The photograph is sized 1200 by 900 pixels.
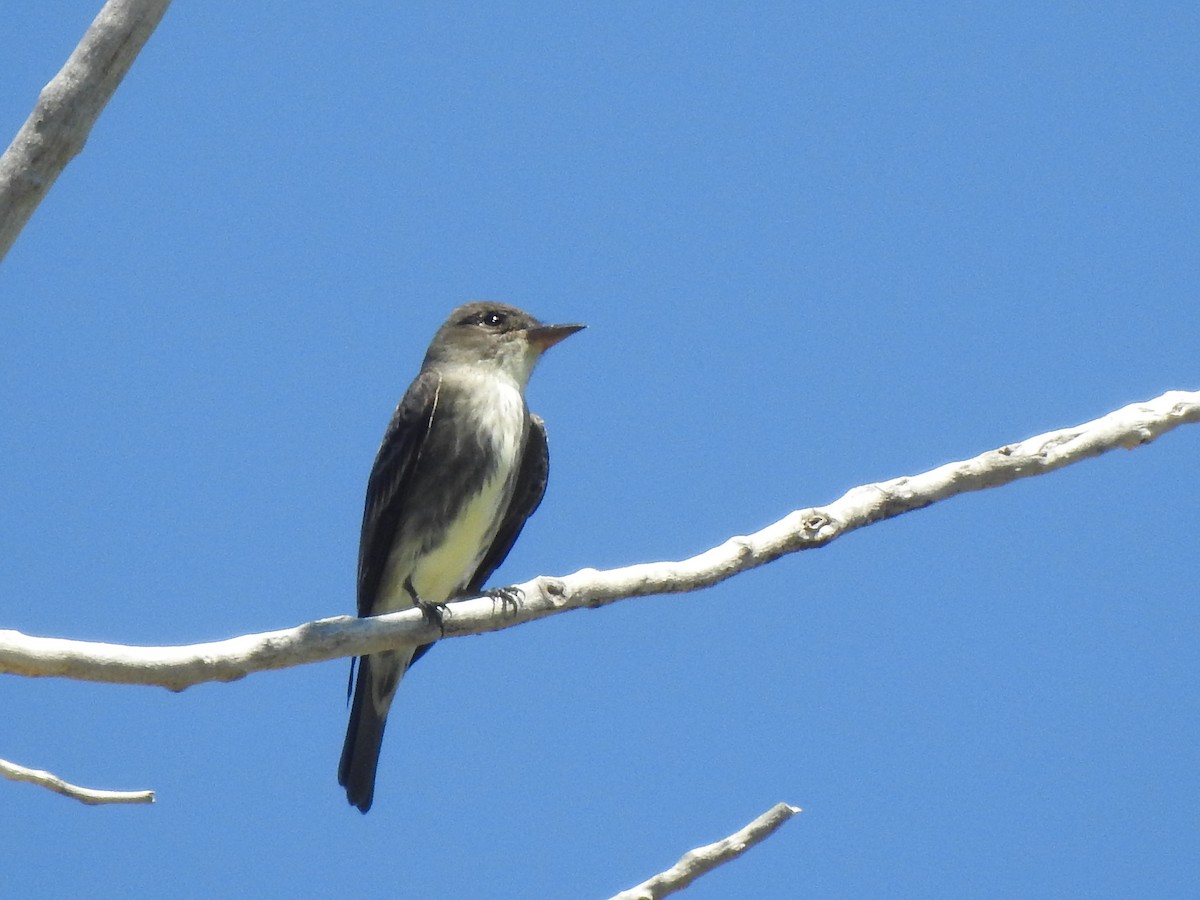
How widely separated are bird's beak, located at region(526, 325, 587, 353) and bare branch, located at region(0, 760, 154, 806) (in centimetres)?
Result: 433

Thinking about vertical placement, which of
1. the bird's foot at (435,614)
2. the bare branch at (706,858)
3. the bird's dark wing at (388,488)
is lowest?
the bare branch at (706,858)

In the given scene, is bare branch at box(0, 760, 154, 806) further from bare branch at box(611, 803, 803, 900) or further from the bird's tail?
the bird's tail

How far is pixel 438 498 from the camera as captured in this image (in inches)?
303

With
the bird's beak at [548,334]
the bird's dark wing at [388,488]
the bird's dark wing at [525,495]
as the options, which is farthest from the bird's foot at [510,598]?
the bird's beak at [548,334]

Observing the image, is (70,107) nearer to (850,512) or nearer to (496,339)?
(850,512)

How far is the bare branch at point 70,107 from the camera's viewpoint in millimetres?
4195

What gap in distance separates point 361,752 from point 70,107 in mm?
4555

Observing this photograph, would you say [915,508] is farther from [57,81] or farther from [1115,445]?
[57,81]

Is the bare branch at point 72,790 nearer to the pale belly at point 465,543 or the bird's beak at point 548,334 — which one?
the pale belly at point 465,543

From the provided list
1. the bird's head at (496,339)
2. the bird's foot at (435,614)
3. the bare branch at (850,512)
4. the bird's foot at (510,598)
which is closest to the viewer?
the bare branch at (850,512)

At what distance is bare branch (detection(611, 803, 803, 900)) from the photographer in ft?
14.9

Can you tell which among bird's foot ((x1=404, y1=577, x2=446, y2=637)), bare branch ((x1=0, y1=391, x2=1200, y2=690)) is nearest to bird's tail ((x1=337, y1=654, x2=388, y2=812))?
bird's foot ((x1=404, y1=577, x2=446, y2=637))

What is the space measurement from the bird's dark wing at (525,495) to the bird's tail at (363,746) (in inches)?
31.2

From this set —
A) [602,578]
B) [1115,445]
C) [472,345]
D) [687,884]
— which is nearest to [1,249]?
[602,578]
